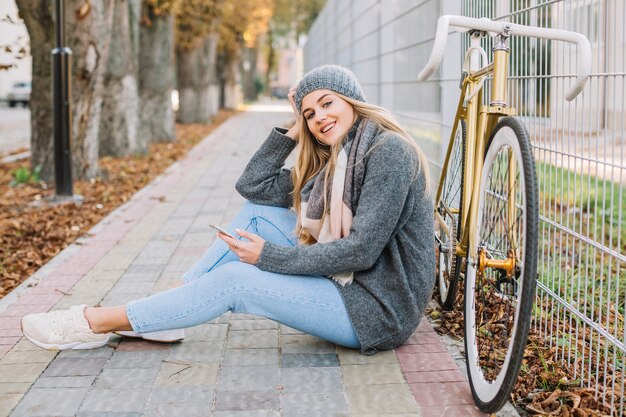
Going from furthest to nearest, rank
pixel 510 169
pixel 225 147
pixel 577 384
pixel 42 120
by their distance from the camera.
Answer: pixel 225 147, pixel 42 120, pixel 577 384, pixel 510 169

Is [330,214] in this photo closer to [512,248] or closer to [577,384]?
[512,248]

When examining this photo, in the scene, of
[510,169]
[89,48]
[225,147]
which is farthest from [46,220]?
[225,147]

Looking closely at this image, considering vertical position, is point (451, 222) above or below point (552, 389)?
above

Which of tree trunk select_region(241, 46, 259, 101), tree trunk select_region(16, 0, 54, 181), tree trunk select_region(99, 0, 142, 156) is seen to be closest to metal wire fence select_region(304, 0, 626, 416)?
tree trunk select_region(16, 0, 54, 181)

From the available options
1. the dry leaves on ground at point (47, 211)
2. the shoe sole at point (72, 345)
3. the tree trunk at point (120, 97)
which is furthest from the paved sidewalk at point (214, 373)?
the tree trunk at point (120, 97)

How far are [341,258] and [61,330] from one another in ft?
4.20

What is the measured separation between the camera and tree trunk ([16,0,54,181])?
9266 millimetres

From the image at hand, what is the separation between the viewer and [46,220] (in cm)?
708

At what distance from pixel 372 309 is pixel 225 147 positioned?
11.4 meters

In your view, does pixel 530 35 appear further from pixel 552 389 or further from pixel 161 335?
pixel 161 335

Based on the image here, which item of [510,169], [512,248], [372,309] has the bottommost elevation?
[372,309]

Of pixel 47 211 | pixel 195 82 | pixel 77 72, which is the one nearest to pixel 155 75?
pixel 195 82

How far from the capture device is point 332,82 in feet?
10.9

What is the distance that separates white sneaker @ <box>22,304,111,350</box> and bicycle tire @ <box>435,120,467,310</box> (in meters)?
1.60
